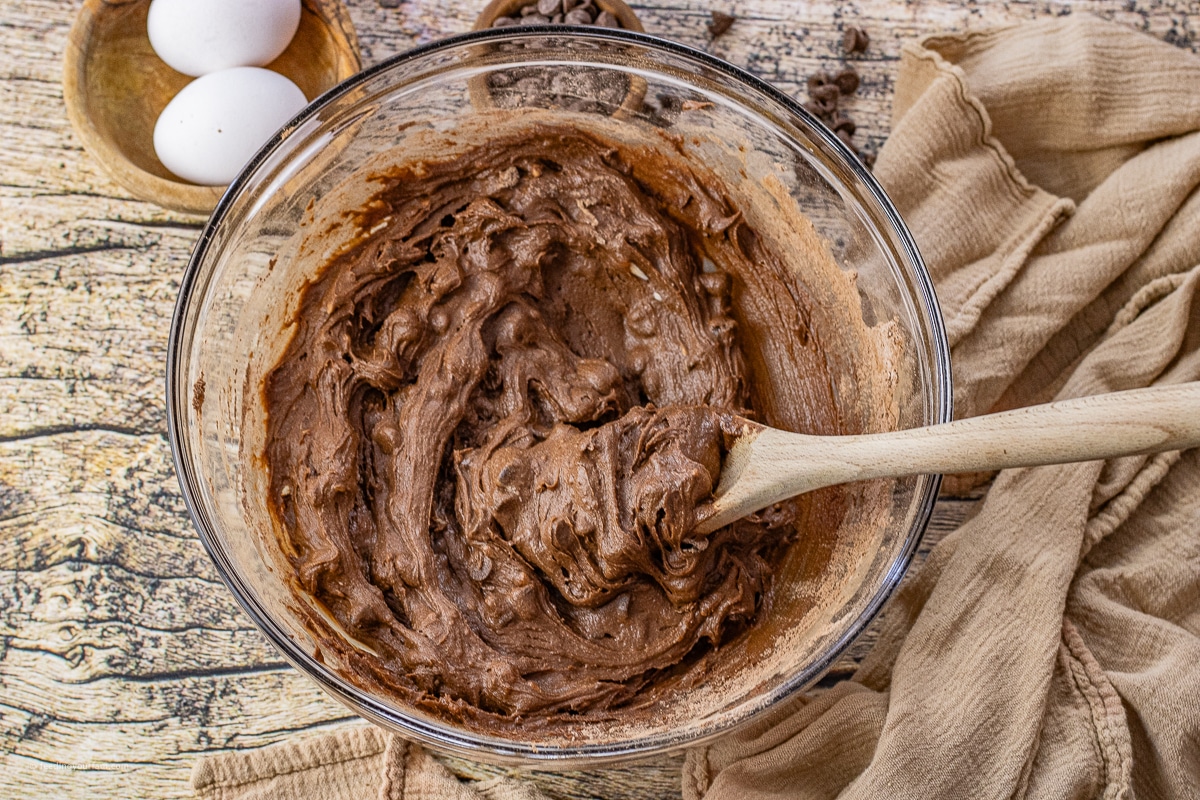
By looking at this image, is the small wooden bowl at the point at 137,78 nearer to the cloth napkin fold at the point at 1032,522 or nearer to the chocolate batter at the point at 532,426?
the chocolate batter at the point at 532,426

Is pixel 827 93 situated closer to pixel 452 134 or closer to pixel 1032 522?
pixel 452 134

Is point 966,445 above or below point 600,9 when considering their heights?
below

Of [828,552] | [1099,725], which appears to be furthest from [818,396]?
[1099,725]

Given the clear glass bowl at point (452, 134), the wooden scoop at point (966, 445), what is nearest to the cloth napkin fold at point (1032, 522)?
the clear glass bowl at point (452, 134)

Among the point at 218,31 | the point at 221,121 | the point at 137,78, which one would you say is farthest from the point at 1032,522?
the point at 137,78

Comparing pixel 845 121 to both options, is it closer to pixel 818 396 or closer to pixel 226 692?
pixel 818 396

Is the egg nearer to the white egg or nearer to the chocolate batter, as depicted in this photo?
the white egg
